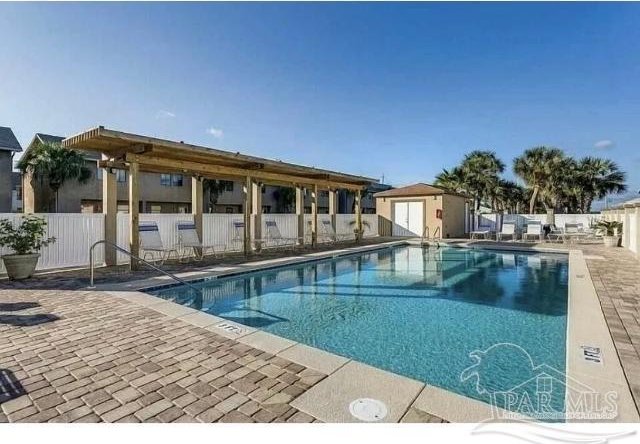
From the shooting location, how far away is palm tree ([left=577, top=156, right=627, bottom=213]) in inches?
1102

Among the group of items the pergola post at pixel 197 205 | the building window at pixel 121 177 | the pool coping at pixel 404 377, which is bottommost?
the pool coping at pixel 404 377

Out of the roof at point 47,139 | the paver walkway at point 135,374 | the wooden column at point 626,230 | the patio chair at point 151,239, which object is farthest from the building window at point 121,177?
the wooden column at point 626,230

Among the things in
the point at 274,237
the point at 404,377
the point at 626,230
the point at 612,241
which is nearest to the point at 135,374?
the point at 404,377

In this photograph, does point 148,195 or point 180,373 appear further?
point 148,195

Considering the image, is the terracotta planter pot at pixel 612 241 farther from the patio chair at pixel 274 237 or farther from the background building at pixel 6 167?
the background building at pixel 6 167

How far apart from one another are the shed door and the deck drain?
19379 millimetres

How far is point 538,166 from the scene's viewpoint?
→ 2616cm

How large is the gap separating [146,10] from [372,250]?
1113 cm

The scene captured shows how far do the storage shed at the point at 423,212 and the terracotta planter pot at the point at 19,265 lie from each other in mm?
18268

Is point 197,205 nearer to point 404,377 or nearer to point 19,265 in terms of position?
point 19,265

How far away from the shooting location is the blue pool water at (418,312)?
4180 millimetres

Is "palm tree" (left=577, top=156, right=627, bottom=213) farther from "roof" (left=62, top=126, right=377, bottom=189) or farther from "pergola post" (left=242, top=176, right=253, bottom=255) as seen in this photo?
"pergola post" (left=242, top=176, right=253, bottom=255)

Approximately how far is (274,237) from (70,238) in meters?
6.94
